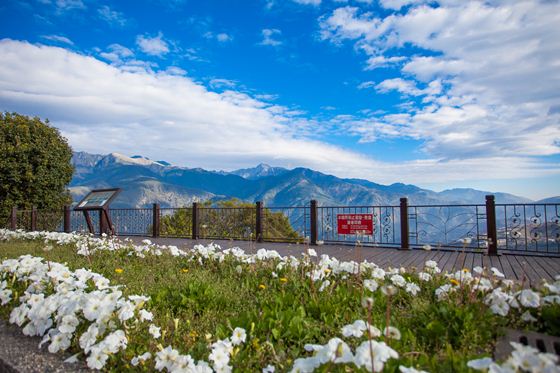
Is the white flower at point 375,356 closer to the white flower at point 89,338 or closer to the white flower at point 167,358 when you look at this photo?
the white flower at point 167,358

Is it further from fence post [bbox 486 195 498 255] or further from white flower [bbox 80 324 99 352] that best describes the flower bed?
fence post [bbox 486 195 498 255]

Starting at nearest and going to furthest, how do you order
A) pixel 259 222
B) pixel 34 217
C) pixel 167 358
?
1. pixel 167 358
2. pixel 259 222
3. pixel 34 217

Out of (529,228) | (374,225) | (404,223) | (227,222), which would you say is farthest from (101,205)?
(529,228)

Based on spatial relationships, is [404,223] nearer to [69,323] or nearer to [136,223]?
[69,323]

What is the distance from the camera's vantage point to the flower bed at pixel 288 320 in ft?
6.39

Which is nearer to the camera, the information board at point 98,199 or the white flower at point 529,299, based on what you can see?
the white flower at point 529,299

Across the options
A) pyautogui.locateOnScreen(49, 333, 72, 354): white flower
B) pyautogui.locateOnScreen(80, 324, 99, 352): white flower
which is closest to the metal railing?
pyautogui.locateOnScreen(80, 324, 99, 352): white flower

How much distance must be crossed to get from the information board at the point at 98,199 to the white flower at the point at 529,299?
1315 centimetres

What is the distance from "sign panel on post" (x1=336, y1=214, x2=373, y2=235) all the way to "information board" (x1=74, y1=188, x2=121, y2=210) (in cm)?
863

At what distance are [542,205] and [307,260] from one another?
6027mm

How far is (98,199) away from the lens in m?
13.4

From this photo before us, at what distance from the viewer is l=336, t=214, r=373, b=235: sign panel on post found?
9.64 metres

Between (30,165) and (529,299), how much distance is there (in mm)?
20525

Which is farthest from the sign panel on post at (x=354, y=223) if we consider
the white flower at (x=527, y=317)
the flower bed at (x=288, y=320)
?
the white flower at (x=527, y=317)
